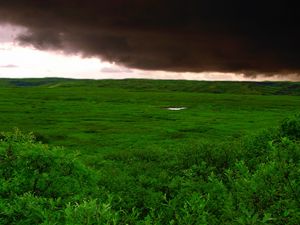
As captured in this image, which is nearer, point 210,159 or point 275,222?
point 275,222

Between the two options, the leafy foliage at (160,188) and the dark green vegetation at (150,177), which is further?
the dark green vegetation at (150,177)

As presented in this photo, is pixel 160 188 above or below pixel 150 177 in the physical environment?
above

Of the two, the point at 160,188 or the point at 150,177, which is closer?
the point at 160,188

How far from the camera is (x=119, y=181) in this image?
21.0 m

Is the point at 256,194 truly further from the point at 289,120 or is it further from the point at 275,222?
the point at 289,120

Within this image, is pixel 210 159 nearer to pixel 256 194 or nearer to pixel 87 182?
pixel 87 182

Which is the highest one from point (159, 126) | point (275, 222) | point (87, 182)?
point (275, 222)

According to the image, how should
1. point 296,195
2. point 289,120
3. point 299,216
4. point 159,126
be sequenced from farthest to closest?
point 159,126 < point 289,120 < point 296,195 < point 299,216

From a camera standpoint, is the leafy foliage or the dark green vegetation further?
the dark green vegetation

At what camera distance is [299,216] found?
684 cm

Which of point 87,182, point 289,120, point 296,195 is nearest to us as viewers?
point 296,195

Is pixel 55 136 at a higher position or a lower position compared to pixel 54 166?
lower

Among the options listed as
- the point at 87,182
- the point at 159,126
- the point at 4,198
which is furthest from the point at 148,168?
the point at 159,126

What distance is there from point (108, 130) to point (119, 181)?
30136 millimetres
